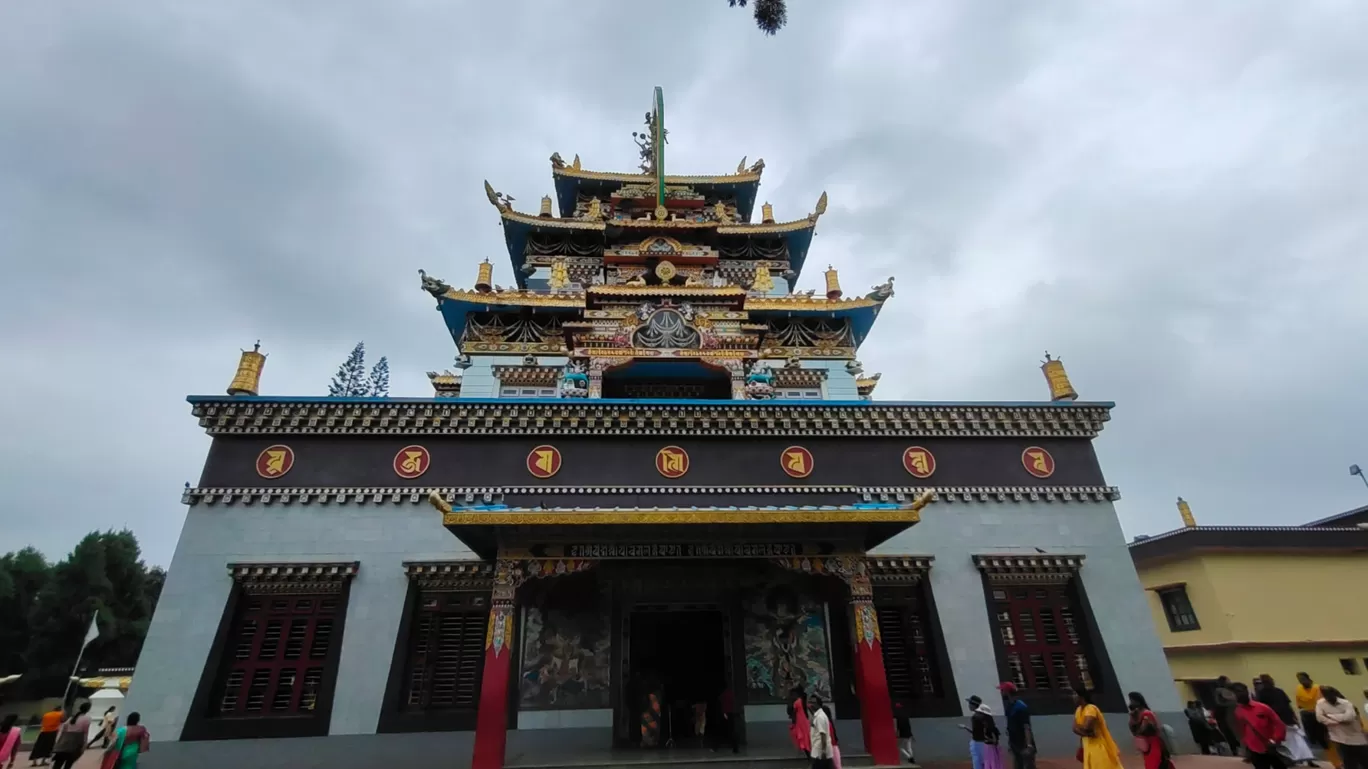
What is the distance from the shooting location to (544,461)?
14289mm

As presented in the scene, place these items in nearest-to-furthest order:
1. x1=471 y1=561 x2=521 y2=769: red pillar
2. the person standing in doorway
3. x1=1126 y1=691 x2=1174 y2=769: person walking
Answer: x1=1126 y1=691 x2=1174 y2=769: person walking, the person standing in doorway, x1=471 y1=561 x2=521 y2=769: red pillar

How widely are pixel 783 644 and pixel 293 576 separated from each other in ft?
32.5

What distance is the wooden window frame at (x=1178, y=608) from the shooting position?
2092cm

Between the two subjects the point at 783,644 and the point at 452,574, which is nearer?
the point at 452,574

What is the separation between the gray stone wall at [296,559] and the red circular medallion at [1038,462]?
12.8m

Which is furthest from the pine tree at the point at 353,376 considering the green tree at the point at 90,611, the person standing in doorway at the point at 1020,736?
the person standing in doorway at the point at 1020,736

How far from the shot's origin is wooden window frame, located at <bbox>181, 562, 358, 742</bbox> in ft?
38.2

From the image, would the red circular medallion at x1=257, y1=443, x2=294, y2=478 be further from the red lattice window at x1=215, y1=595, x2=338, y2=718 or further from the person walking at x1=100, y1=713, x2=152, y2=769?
the person walking at x1=100, y1=713, x2=152, y2=769

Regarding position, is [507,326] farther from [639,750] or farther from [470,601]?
[639,750]

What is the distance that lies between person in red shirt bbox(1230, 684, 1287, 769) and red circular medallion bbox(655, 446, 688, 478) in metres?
9.77

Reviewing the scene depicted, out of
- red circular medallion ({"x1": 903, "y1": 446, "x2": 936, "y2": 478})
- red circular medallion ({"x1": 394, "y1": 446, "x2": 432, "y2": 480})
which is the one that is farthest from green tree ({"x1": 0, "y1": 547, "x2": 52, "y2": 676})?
red circular medallion ({"x1": 903, "y1": 446, "x2": 936, "y2": 478})

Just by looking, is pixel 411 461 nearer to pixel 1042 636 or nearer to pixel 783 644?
pixel 783 644

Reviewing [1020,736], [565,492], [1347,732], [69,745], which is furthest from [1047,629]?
[69,745]

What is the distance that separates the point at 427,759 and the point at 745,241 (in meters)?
20.5
